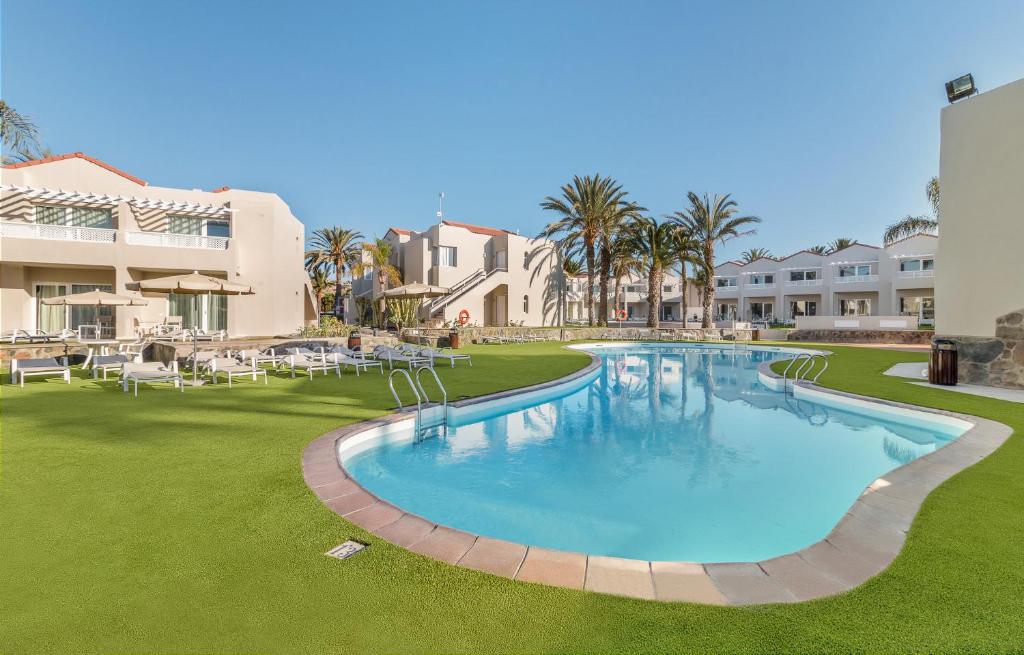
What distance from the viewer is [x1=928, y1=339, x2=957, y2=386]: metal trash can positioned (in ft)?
36.8

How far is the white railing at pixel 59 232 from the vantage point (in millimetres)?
16703

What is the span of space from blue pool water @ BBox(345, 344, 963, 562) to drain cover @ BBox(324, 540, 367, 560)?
1553 mm

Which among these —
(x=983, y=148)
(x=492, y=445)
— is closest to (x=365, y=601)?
(x=492, y=445)

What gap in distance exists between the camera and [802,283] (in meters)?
44.9

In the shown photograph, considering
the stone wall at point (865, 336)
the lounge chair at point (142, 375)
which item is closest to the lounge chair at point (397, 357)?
the lounge chair at point (142, 375)

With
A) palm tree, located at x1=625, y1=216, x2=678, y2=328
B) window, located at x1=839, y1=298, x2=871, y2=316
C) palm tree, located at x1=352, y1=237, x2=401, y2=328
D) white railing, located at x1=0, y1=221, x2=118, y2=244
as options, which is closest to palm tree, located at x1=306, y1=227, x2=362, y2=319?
palm tree, located at x1=352, y1=237, x2=401, y2=328

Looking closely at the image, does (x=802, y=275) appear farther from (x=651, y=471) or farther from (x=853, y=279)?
(x=651, y=471)

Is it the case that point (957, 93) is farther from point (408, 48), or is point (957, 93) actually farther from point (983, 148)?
point (408, 48)

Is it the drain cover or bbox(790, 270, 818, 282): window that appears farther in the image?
bbox(790, 270, 818, 282): window

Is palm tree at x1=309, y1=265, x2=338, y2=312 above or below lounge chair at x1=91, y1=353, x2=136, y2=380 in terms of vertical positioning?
above

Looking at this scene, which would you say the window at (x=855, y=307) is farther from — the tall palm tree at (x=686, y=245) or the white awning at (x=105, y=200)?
the white awning at (x=105, y=200)

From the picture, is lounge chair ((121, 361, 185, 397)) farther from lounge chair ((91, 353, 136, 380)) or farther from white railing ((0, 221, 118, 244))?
white railing ((0, 221, 118, 244))

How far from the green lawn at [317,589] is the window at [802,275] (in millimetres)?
46880

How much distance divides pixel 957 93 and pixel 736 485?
13.6 meters
